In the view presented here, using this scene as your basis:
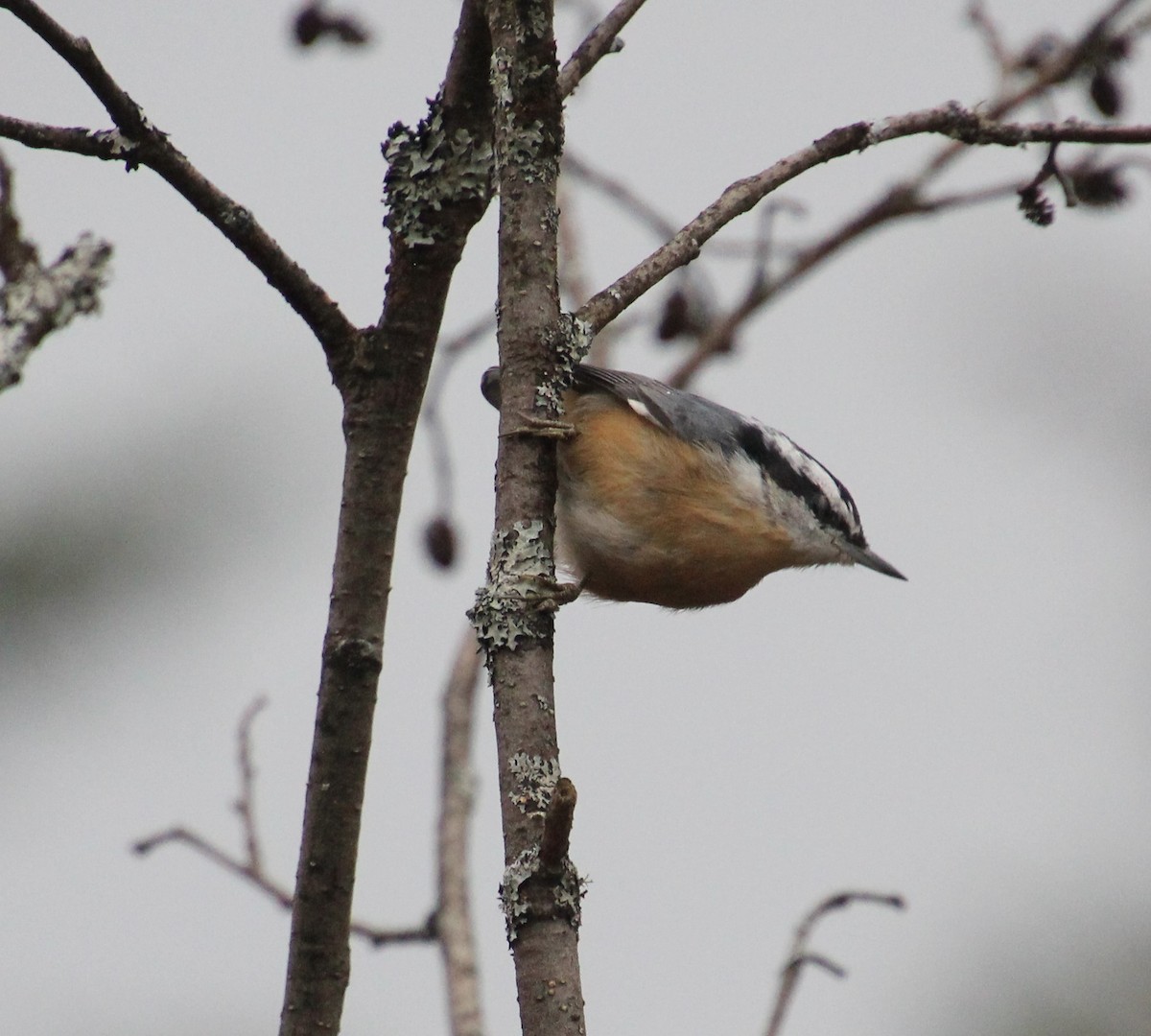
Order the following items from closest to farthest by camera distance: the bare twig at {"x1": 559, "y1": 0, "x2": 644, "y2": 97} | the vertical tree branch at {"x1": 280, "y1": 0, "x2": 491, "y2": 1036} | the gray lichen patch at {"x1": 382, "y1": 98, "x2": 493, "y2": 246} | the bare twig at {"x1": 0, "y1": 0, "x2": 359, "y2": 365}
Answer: the bare twig at {"x1": 0, "y1": 0, "x2": 359, "y2": 365}
the vertical tree branch at {"x1": 280, "y1": 0, "x2": 491, "y2": 1036}
the gray lichen patch at {"x1": 382, "y1": 98, "x2": 493, "y2": 246}
the bare twig at {"x1": 559, "y1": 0, "x2": 644, "y2": 97}

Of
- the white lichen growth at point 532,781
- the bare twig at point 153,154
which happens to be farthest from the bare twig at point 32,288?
the white lichen growth at point 532,781

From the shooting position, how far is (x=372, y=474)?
191cm

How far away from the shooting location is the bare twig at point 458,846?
257 cm

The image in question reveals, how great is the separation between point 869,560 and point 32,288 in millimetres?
1938

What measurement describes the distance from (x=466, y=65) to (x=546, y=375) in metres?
0.50

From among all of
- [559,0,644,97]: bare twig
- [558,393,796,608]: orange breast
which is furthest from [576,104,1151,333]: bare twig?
[558,393,796,608]: orange breast

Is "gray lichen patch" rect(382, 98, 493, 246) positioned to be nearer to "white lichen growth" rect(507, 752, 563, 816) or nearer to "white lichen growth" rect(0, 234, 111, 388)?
"white lichen growth" rect(507, 752, 563, 816)

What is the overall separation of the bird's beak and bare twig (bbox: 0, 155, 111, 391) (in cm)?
175

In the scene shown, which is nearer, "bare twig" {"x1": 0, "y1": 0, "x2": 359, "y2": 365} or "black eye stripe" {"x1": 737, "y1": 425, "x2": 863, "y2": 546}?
"bare twig" {"x1": 0, "y1": 0, "x2": 359, "y2": 365}

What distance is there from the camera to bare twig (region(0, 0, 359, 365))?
5.47ft

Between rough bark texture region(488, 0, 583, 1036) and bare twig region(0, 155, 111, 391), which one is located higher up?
bare twig region(0, 155, 111, 391)

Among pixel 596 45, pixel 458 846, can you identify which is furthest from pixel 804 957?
pixel 596 45

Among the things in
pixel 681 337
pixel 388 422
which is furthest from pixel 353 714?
pixel 681 337

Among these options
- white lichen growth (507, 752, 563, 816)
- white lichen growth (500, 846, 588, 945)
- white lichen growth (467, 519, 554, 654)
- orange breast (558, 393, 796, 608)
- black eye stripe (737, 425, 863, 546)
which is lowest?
white lichen growth (500, 846, 588, 945)
